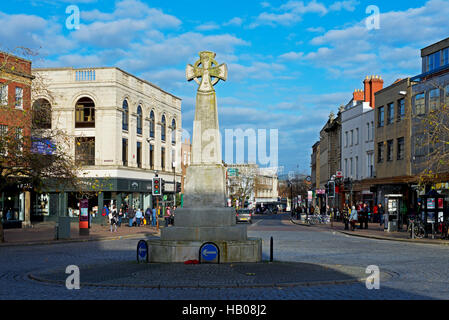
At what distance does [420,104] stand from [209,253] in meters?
33.8

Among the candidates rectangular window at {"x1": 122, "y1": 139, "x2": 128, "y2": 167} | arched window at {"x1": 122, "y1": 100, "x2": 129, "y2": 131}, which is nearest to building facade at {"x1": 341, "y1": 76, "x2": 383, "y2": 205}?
rectangular window at {"x1": 122, "y1": 139, "x2": 128, "y2": 167}

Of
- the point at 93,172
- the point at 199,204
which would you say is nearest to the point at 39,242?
the point at 199,204

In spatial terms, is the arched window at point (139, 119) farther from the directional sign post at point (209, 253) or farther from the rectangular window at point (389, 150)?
the directional sign post at point (209, 253)

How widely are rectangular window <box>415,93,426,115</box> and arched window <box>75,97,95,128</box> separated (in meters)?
29.3

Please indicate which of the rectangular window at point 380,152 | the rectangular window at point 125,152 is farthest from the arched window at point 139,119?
the rectangular window at point 380,152

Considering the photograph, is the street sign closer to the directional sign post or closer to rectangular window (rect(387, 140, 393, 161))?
the directional sign post

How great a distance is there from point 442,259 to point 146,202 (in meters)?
45.8

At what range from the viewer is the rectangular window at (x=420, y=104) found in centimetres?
4394

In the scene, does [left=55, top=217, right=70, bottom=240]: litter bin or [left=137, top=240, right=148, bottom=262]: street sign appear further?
[left=55, top=217, right=70, bottom=240]: litter bin

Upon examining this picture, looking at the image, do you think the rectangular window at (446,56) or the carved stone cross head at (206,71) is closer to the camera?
the carved stone cross head at (206,71)

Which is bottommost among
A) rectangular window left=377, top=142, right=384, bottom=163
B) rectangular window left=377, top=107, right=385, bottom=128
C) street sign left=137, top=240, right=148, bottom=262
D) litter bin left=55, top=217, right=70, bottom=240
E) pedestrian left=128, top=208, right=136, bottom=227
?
pedestrian left=128, top=208, right=136, bottom=227

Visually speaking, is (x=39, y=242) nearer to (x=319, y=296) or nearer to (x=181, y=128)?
(x=319, y=296)

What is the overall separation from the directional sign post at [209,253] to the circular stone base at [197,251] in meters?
0.28

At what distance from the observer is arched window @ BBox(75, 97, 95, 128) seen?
5422cm
